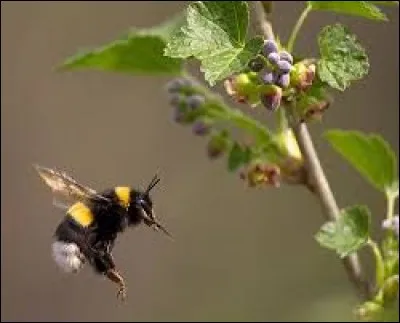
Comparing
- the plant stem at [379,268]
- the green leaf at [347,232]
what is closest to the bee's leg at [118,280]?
the green leaf at [347,232]

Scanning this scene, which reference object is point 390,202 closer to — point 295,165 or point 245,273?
point 295,165

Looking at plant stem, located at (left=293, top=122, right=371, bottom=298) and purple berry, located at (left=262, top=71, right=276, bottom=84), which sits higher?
purple berry, located at (left=262, top=71, right=276, bottom=84)

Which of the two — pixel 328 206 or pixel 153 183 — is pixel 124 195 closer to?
pixel 153 183

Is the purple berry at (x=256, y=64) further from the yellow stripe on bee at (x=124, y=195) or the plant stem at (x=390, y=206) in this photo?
the plant stem at (x=390, y=206)

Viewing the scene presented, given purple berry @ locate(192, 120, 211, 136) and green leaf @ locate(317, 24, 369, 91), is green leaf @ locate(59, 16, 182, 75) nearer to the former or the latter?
purple berry @ locate(192, 120, 211, 136)

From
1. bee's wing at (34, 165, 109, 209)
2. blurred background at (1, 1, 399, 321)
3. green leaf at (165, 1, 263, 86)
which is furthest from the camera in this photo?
blurred background at (1, 1, 399, 321)

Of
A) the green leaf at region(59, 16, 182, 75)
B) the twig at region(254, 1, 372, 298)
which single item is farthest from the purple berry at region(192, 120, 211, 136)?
the twig at region(254, 1, 372, 298)
